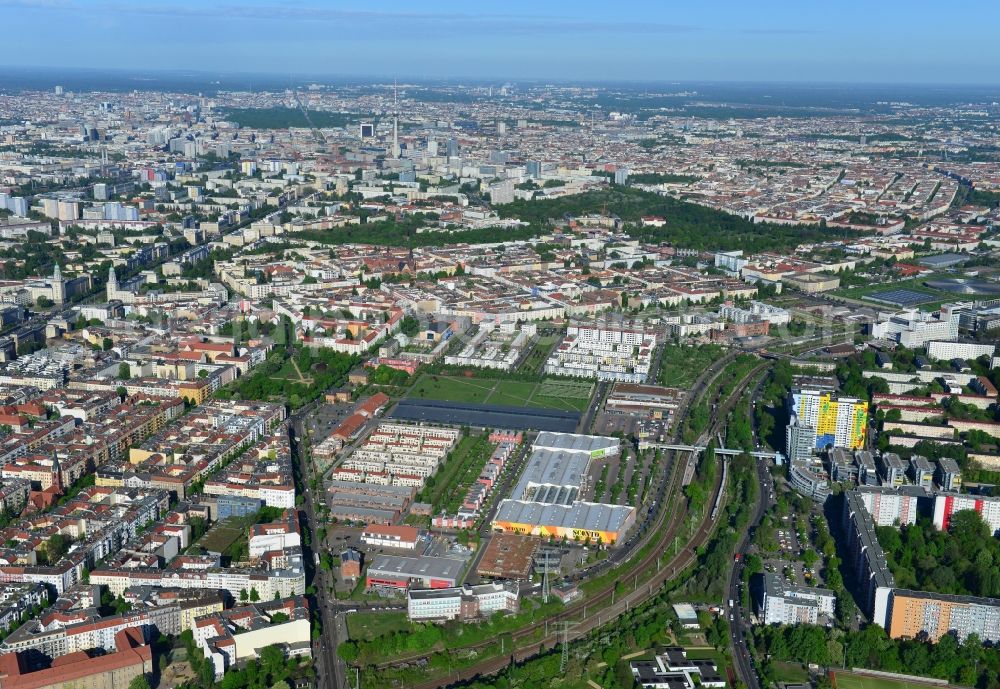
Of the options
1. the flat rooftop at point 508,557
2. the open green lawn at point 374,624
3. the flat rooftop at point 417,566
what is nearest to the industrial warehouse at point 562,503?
the flat rooftop at point 508,557

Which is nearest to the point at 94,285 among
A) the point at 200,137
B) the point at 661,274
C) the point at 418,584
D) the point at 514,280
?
the point at 514,280

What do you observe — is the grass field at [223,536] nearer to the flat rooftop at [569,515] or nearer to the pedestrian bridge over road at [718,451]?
the flat rooftop at [569,515]

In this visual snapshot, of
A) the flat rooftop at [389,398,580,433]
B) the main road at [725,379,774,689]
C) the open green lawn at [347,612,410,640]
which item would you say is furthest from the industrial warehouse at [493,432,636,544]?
the open green lawn at [347,612,410,640]

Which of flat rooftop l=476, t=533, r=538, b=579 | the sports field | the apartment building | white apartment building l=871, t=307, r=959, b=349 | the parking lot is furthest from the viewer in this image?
white apartment building l=871, t=307, r=959, b=349

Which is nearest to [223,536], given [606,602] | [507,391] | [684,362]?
[606,602]

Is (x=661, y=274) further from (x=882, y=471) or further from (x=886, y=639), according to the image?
(x=886, y=639)

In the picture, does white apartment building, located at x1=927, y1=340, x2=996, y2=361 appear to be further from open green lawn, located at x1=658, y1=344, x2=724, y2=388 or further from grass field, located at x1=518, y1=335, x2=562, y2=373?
grass field, located at x1=518, y1=335, x2=562, y2=373

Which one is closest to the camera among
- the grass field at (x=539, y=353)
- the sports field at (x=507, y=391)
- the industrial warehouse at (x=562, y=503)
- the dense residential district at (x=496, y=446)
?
the dense residential district at (x=496, y=446)
